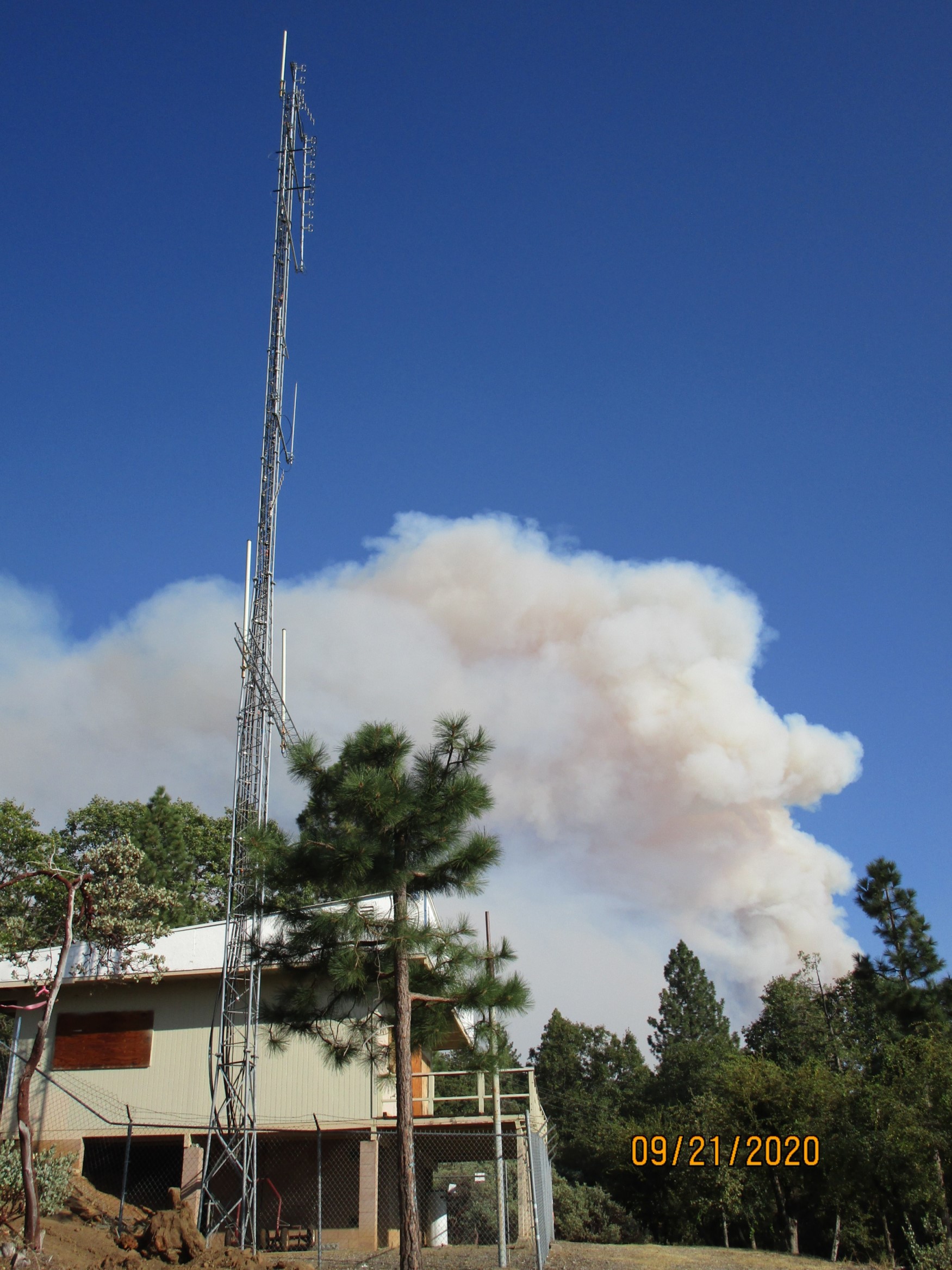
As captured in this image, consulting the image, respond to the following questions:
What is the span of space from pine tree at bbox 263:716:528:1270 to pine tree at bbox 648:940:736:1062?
5118 cm

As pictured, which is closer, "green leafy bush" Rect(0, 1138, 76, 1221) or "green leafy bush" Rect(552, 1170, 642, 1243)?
"green leafy bush" Rect(0, 1138, 76, 1221)

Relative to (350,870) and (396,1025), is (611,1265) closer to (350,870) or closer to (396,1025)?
(396,1025)

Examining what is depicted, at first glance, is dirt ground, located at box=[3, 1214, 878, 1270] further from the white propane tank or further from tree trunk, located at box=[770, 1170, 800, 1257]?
tree trunk, located at box=[770, 1170, 800, 1257]

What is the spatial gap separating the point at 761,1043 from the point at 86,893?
39.0 m

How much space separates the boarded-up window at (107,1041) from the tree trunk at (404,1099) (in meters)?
11.0

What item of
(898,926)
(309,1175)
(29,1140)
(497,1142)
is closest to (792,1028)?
(898,926)

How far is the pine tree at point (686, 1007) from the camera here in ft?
195

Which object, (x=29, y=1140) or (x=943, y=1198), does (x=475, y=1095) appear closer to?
(x=943, y=1198)

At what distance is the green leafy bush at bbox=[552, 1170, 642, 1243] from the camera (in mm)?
22672

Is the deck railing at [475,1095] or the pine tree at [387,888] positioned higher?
the pine tree at [387,888]

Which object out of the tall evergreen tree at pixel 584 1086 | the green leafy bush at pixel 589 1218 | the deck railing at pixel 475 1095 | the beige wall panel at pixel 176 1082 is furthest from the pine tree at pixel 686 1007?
the beige wall panel at pixel 176 1082

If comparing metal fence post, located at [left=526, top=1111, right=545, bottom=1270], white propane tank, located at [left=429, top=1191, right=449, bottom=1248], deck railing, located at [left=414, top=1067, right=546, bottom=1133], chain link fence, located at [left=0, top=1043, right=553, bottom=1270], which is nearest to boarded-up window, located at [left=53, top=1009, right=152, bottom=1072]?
chain link fence, located at [left=0, top=1043, right=553, bottom=1270]

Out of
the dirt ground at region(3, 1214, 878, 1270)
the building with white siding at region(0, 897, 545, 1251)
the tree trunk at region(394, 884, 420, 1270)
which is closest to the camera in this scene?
the dirt ground at region(3, 1214, 878, 1270)

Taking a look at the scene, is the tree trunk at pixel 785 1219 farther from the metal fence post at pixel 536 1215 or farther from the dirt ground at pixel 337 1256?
the metal fence post at pixel 536 1215
